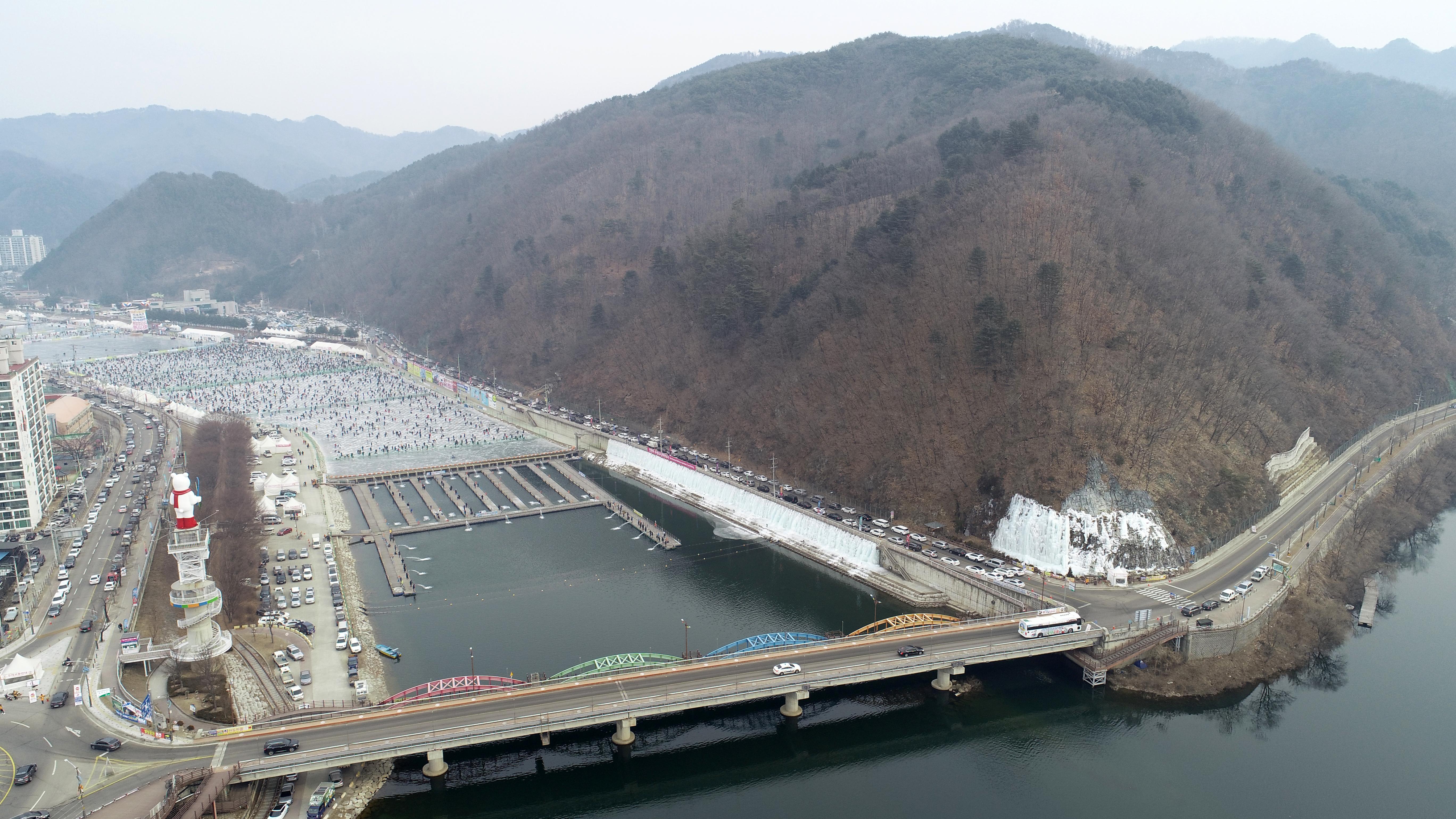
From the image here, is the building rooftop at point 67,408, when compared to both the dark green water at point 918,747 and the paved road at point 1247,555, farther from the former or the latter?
the paved road at point 1247,555

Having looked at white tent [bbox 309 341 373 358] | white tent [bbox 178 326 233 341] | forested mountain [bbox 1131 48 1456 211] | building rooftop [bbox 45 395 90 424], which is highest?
→ forested mountain [bbox 1131 48 1456 211]

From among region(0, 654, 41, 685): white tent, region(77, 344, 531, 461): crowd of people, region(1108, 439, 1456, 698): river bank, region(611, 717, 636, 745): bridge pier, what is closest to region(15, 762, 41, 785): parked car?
region(0, 654, 41, 685): white tent

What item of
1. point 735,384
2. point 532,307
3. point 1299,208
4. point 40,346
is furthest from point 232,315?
point 1299,208

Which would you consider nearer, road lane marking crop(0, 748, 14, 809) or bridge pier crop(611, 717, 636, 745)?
road lane marking crop(0, 748, 14, 809)

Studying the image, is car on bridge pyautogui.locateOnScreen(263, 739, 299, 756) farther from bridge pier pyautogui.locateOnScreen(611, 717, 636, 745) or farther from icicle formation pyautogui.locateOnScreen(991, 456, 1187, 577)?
icicle formation pyautogui.locateOnScreen(991, 456, 1187, 577)

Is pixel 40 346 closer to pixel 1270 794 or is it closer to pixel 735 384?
pixel 735 384

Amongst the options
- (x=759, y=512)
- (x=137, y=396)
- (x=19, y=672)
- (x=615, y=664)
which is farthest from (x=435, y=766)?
(x=137, y=396)

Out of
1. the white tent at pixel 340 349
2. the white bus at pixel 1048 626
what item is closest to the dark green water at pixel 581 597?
the white bus at pixel 1048 626
